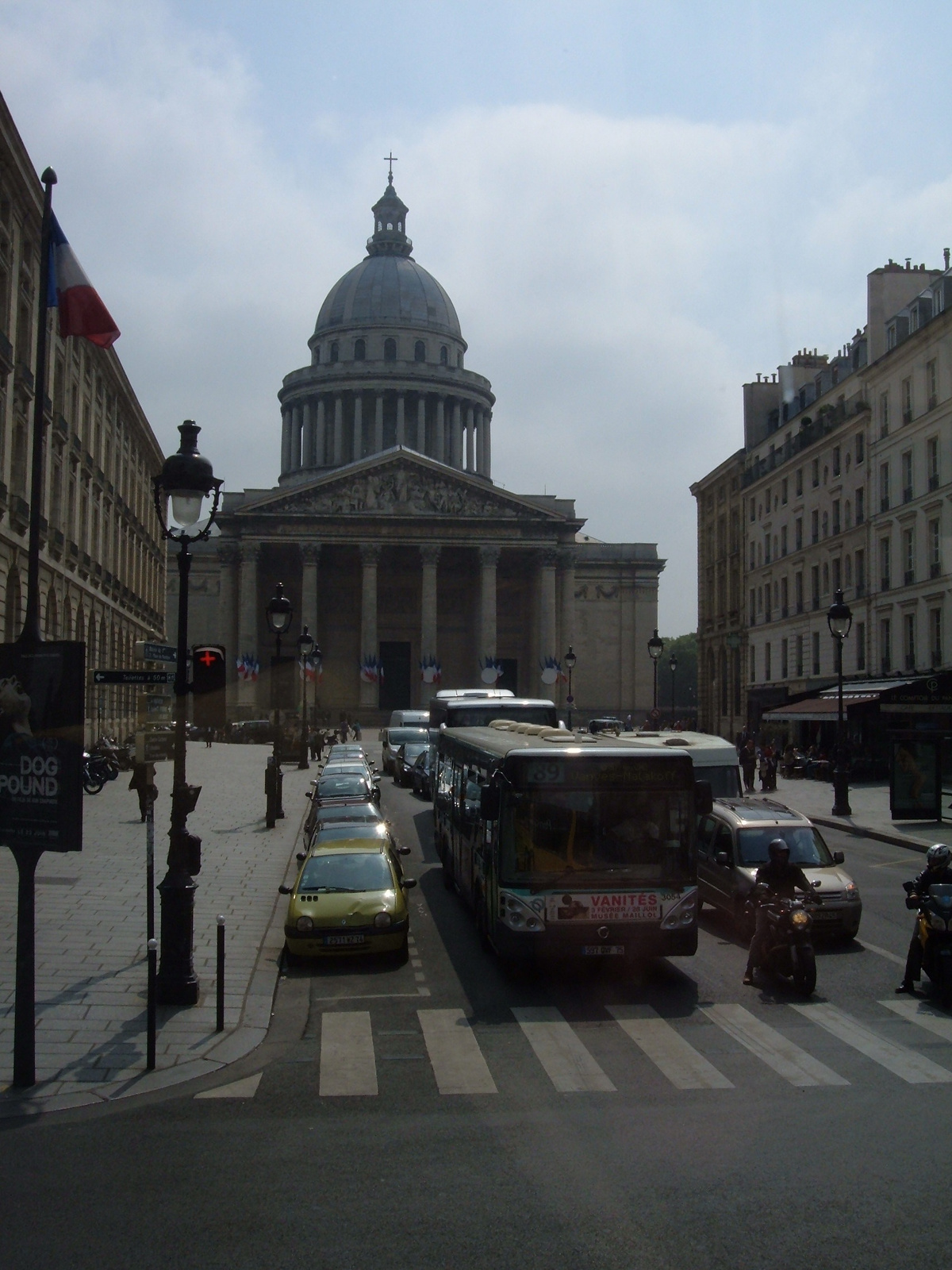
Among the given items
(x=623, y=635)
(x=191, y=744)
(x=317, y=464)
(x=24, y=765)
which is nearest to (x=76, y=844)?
(x=24, y=765)

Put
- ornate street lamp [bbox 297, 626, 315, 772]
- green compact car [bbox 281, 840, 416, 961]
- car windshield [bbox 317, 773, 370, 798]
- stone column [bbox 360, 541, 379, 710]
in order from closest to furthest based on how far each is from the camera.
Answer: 1. green compact car [bbox 281, 840, 416, 961]
2. car windshield [bbox 317, 773, 370, 798]
3. ornate street lamp [bbox 297, 626, 315, 772]
4. stone column [bbox 360, 541, 379, 710]

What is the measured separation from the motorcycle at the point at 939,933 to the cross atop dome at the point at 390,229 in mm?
131350

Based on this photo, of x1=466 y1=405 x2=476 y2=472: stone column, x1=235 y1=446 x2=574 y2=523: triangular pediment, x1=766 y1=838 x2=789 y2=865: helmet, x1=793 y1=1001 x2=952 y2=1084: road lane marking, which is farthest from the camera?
x1=466 y1=405 x2=476 y2=472: stone column

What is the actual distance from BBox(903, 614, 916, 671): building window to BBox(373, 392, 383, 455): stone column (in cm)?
8179

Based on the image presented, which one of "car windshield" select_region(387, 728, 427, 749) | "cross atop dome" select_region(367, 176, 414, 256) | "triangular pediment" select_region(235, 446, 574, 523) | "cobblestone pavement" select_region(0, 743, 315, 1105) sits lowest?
"cobblestone pavement" select_region(0, 743, 315, 1105)

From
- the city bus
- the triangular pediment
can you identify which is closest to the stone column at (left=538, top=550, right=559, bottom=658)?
the triangular pediment

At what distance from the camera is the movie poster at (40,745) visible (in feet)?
32.2

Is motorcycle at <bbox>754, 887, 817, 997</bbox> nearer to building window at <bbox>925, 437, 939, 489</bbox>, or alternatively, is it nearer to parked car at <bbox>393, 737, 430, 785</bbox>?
parked car at <bbox>393, 737, 430, 785</bbox>

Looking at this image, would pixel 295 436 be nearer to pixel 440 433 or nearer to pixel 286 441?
pixel 286 441

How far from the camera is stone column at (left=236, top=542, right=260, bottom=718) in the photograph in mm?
93438

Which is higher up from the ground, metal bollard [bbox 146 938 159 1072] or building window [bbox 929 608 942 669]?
building window [bbox 929 608 942 669]

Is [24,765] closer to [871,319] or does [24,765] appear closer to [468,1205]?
[468,1205]

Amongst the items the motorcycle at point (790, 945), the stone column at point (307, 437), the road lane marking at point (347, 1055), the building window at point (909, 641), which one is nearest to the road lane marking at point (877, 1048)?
the motorcycle at point (790, 945)

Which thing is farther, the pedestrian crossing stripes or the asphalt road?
the pedestrian crossing stripes
